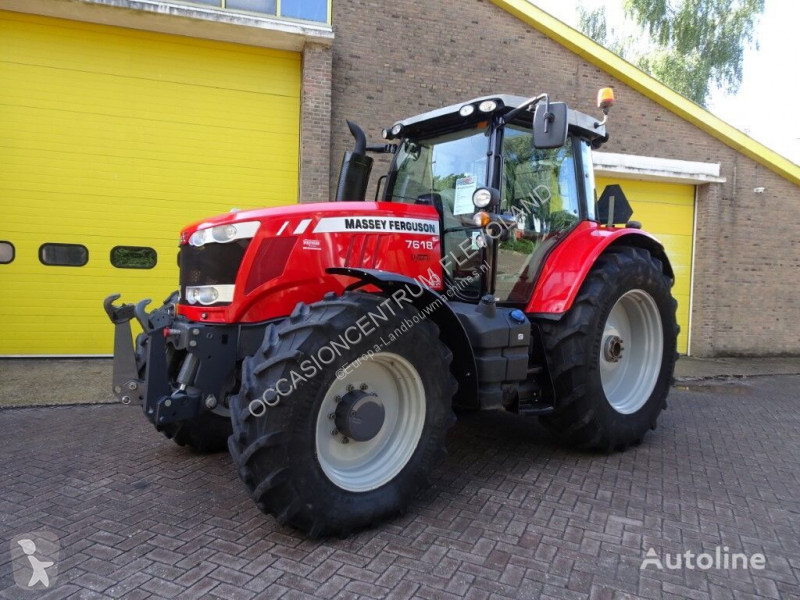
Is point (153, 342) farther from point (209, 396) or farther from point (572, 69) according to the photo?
point (572, 69)

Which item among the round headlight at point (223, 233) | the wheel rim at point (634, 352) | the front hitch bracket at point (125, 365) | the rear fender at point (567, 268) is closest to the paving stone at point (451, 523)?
the wheel rim at point (634, 352)

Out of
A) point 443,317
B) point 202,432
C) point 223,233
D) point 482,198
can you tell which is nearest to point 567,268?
point 482,198

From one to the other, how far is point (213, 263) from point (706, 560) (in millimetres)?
3002

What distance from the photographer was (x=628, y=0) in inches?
789

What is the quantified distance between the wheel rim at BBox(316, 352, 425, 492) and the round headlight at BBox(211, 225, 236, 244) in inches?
41.1

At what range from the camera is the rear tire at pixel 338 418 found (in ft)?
8.50

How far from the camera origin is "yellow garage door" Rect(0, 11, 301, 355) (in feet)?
24.4

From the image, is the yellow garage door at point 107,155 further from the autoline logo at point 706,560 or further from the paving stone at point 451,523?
the autoline logo at point 706,560

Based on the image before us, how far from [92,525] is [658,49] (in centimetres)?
2259

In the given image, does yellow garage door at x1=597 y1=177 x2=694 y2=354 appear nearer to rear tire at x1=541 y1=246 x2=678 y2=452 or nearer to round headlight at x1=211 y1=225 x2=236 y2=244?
rear tire at x1=541 y1=246 x2=678 y2=452

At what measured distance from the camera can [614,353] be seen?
433 centimetres

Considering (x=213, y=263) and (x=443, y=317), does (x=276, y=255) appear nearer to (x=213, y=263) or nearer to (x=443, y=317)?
(x=213, y=263)

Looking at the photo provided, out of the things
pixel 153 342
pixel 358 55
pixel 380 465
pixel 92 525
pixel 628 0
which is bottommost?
pixel 92 525

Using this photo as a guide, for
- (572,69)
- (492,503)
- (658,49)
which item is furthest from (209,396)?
(658,49)
